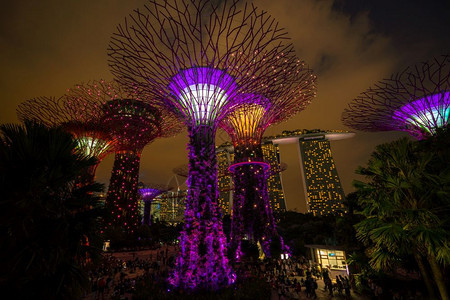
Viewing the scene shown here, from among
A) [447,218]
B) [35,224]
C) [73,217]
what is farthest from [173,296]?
[447,218]

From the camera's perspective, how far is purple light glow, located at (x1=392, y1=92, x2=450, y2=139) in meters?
16.0

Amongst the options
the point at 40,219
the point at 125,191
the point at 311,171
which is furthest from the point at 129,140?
the point at 311,171

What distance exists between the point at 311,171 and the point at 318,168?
11.1 ft

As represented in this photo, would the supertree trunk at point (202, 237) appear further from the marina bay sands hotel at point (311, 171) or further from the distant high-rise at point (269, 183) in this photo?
the marina bay sands hotel at point (311, 171)

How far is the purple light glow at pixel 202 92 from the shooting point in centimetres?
1189

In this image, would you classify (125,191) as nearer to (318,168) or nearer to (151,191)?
(151,191)

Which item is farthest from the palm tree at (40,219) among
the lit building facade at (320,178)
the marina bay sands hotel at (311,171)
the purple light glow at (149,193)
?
the lit building facade at (320,178)

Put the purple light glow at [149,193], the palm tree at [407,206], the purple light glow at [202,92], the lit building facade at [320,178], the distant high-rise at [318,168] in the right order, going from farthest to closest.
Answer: the distant high-rise at [318,168] < the lit building facade at [320,178] < the purple light glow at [149,193] < the purple light glow at [202,92] < the palm tree at [407,206]

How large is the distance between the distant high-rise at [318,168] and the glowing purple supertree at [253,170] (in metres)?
81.0

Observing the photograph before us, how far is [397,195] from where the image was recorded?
6.75m

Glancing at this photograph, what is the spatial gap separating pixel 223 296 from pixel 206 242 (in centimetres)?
224

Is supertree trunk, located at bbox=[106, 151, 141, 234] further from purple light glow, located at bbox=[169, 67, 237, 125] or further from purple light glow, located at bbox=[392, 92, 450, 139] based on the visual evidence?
purple light glow, located at bbox=[392, 92, 450, 139]

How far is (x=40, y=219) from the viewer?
4184 millimetres

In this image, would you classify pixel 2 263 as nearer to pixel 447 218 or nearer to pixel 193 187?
pixel 193 187
